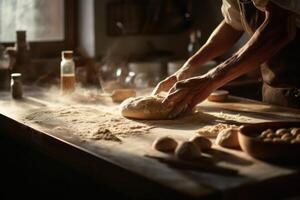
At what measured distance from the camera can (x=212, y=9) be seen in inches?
160

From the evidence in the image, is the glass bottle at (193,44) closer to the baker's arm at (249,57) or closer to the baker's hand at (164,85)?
the baker's hand at (164,85)

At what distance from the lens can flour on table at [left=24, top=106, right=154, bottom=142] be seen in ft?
6.25

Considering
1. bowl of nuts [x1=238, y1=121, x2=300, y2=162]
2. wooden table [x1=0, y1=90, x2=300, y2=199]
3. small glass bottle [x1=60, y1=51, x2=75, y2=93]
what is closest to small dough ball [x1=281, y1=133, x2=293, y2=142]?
bowl of nuts [x1=238, y1=121, x2=300, y2=162]

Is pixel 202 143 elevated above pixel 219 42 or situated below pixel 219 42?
below

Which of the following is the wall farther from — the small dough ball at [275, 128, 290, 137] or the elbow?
the small dough ball at [275, 128, 290, 137]

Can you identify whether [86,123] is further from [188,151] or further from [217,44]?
[217,44]

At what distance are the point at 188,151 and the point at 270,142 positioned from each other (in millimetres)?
226

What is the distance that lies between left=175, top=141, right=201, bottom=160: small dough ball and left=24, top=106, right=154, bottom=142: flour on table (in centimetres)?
30

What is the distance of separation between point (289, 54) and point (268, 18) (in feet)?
1.17

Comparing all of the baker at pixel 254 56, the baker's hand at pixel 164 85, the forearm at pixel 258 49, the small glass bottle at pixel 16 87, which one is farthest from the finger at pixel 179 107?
the small glass bottle at pixel 16 87

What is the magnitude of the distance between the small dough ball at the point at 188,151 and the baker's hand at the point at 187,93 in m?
0.55

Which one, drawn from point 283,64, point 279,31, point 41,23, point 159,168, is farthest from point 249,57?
point 41,23

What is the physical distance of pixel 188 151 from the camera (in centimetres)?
157

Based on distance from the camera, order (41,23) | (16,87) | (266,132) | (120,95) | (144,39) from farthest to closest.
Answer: (144,39)
(41,23)
(16,87)
(120,95)
(266,132)
